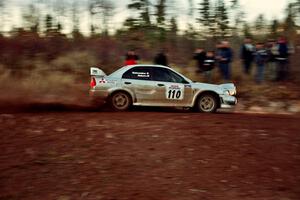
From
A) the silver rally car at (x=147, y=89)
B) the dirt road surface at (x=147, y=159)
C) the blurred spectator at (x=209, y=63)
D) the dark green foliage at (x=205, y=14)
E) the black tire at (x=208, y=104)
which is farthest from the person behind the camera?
the dark green foliage at (x=205, y=14)

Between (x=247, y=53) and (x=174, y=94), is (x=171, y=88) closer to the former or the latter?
(x=174, y=94)

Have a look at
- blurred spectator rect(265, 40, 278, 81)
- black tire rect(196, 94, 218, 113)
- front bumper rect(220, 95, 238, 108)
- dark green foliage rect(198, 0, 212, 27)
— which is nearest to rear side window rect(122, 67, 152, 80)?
black tire rect(196, 94, 218, 113)

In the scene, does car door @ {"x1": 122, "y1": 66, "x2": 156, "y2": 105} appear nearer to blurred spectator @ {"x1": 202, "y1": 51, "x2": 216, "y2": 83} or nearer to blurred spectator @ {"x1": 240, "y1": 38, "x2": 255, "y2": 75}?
blurred spectator @ {"x1": 202, "y1": 51, "x2": 216, "y2": 83}

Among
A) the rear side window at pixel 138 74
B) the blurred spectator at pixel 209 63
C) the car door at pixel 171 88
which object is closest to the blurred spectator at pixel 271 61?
the blurred spectator at pixel 209 63

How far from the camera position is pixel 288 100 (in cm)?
1702

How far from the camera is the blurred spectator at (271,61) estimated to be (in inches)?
672

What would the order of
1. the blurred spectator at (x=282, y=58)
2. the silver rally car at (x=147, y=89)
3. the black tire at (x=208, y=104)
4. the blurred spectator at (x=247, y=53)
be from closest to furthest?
the silver rally car at (x=147, y=89) < the black tire at (x=208, y=104) < the blurred spectator at (x=282, y=58) < the blurred spectator at (x=247, y=53)

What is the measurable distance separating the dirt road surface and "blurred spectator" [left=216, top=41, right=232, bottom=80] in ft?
21.3

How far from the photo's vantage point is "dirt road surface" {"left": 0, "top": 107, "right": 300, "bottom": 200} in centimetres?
687

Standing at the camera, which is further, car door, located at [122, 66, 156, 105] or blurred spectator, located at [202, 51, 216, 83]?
blurred spectator, located at [202, 51, 216, 83]

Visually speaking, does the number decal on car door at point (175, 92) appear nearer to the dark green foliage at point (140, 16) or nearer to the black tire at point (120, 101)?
the black tire at point (120, 101)

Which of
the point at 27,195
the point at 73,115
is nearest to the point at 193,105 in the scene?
the point at 73,115

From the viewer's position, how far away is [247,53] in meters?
17.0

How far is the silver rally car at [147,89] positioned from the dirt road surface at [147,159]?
168cm
